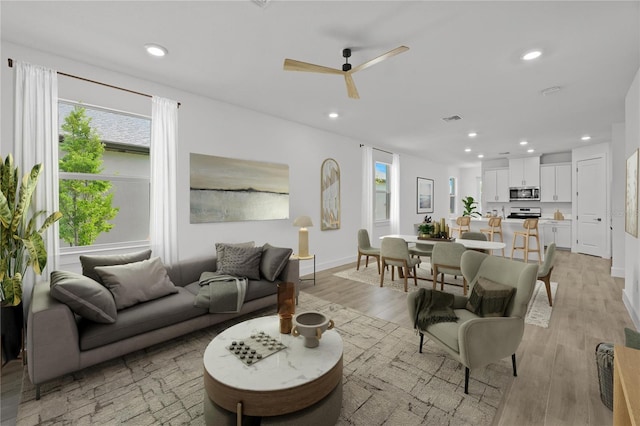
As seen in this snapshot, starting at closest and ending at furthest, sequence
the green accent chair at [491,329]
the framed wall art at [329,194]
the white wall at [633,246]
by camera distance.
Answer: the green accent chair at [491,329]
the white wall at [633,246]
the framed wall art at [329,194]

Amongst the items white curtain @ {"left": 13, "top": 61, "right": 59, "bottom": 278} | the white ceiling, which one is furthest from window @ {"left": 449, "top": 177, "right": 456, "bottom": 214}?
white curtain @ {"left": 13, "top": 61, "right": 59, "bottom": 278}

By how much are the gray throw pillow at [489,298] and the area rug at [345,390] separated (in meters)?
0.50

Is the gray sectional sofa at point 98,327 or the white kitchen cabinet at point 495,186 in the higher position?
the white kitchen cabinet at point 495,186

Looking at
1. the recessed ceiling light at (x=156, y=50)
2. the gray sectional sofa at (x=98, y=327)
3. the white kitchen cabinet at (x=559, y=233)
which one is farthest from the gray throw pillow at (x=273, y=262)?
the white kitchen cabinet at (x=559, y=233)

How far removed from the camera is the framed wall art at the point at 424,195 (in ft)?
29.2

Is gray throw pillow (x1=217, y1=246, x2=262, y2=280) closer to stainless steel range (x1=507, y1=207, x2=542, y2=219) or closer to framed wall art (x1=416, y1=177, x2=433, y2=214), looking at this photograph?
framed wall art (x1=416, y1=177, x2=433, y2=214)

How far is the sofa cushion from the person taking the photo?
2.26 m

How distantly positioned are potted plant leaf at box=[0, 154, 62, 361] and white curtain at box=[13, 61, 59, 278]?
0.17m

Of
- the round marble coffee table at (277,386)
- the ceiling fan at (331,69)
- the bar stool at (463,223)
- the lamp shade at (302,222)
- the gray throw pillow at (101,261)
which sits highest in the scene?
A: the ceiling fan at (331,69)

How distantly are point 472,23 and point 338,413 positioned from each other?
3062 mm

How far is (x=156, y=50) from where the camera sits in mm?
2758

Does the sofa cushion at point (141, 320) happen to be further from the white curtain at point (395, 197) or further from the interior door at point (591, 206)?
the interior door at point (591, 206)

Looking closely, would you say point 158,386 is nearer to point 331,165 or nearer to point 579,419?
point 579,419

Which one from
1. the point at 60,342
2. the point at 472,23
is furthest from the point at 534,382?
the point at 60,342
